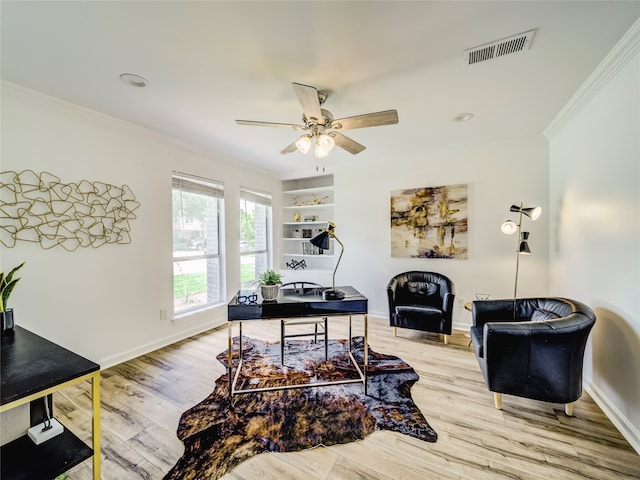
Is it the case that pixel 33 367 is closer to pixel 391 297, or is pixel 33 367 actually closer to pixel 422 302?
pixel 391 297

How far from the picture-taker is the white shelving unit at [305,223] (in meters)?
5.12

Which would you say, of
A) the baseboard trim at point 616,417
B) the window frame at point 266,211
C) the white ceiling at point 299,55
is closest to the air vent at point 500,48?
the white ceiling at point 299,55

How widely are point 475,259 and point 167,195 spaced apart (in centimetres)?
426

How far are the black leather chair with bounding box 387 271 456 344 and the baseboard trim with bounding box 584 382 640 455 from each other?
125cm

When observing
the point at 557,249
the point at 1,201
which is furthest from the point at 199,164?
the point at 557,249

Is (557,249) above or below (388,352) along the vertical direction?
above

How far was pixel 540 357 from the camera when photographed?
6.16 feet

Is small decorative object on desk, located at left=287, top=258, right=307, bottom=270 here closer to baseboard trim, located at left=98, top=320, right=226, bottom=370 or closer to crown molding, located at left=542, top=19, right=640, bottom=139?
baseboard trim, located at left=98, top=320, right=226, bottom=370

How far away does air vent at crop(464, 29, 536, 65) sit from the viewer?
1.63 m

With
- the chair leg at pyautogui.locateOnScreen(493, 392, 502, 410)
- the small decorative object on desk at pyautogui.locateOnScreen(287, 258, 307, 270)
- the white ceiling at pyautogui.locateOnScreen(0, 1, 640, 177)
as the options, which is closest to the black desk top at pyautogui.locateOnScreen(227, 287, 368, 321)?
the chair leg at pyautogui.locateOnScreen(493, 392, 502, 410)

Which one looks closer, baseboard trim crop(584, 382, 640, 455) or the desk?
baseboard trim crop(584, 382, 640, 455)

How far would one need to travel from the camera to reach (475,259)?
3664 mm

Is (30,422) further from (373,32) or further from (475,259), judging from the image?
(475,259)

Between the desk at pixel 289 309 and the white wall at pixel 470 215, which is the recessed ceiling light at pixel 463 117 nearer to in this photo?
the white wall at pixel 470 215
